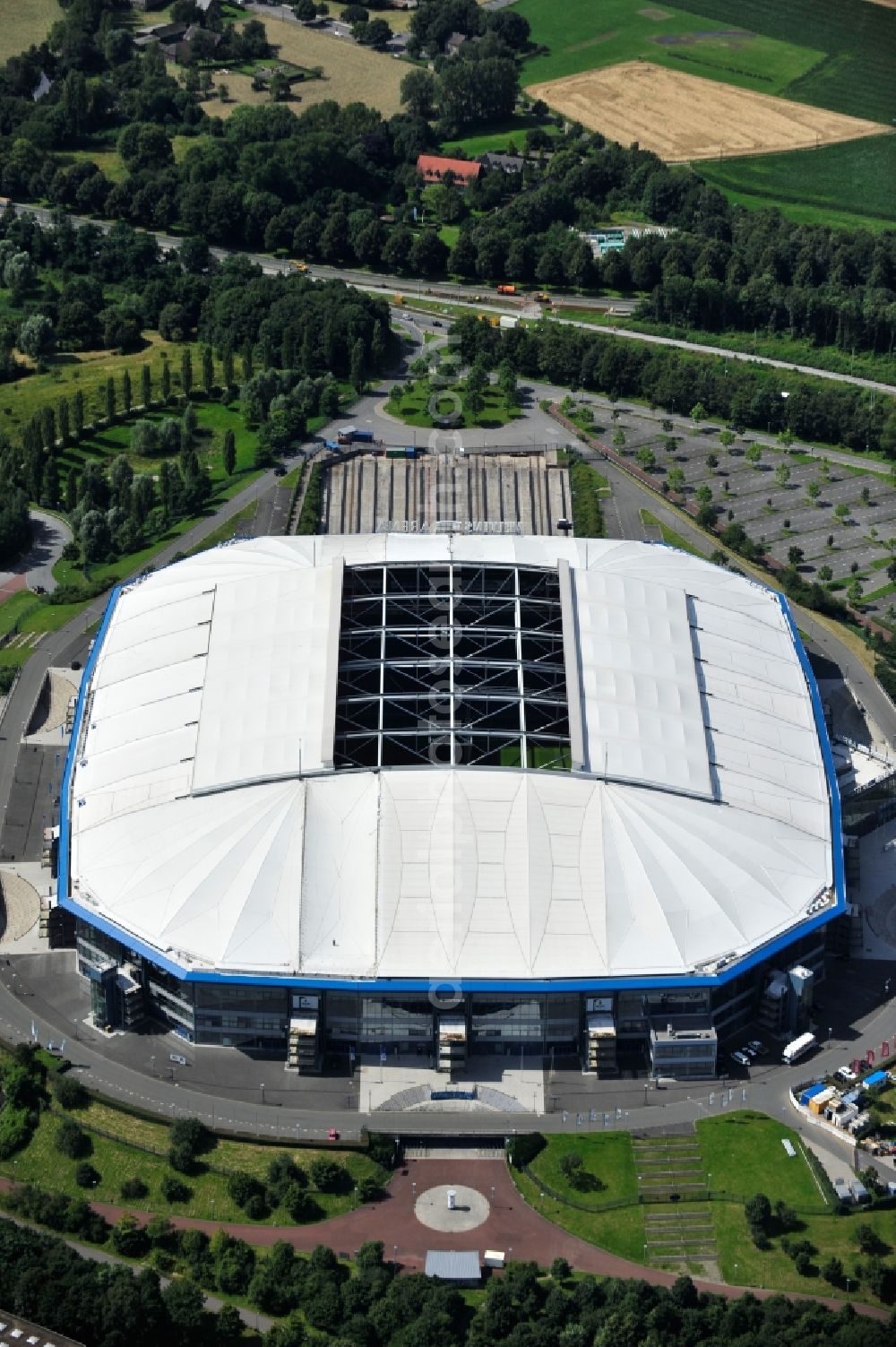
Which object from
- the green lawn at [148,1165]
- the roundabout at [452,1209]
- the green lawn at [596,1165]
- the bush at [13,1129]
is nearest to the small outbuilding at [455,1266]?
the roundabout at [452,1209]

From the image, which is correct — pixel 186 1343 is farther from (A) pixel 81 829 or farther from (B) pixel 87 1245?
(A) pixel 81 829

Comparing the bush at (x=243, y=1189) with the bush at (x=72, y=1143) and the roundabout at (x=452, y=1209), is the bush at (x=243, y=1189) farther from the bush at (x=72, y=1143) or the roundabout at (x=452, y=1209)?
the bush at (x=72, y=1143)

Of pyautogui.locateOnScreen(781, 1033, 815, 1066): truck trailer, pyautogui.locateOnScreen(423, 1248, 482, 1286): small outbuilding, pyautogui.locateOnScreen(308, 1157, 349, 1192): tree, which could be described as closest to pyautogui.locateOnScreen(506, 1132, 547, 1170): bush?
pyautogui.locateOnScreen(423, 1248, 482, 1286): small outbuilding

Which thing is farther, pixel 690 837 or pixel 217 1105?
pixel 690 837

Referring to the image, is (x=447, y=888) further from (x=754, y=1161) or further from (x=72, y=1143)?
(x=72, y=1143)

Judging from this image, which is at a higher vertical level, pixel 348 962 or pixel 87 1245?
pixel 348 962

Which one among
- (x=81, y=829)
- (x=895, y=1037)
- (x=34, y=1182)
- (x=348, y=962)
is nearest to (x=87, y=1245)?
(x=34, y=1182)
